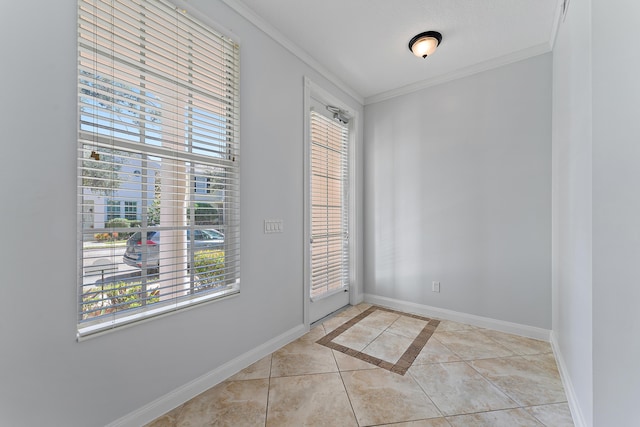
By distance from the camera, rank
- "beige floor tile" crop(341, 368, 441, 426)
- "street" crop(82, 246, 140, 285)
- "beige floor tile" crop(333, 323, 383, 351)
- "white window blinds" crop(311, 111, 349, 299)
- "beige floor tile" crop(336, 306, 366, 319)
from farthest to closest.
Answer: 1. "beige floor tile" crop(336, 306, 366, 319)
2. "white window blinds" crop(311, 111, 349, 299)
3. "beige floor tile" crop(333, 323, 383, 351)
4. "beige floor tile" crop(341, 368, 441, 426)
5. "street" crop(82, 246, 140, 285)

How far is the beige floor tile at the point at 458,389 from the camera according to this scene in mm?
1640

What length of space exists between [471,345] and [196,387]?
2257 millimetres

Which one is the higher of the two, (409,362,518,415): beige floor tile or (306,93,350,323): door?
(306,93,350,323): door

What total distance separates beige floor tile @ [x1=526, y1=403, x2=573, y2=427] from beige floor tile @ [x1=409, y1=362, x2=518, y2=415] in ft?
0.36

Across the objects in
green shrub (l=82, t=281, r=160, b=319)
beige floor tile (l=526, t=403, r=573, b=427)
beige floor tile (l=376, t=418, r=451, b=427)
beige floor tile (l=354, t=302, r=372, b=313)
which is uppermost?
green shrub (l=82, t=281, r=160, b=319)

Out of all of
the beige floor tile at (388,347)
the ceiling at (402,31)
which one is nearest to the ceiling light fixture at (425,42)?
the ceiling at (402,31)

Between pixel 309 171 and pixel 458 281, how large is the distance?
201 centimetres

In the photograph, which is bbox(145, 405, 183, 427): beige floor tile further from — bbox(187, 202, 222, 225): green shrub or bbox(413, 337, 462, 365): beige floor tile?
bbox(413, 337, 462, 365): beige floor tile

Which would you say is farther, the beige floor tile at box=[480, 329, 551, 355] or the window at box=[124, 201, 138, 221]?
the beige floor tile at box=[480, 329, 551, 355]

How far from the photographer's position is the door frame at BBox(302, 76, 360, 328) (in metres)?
2.63

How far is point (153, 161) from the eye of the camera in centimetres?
158

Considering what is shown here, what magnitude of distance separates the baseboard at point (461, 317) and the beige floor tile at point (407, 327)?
209 millimetres

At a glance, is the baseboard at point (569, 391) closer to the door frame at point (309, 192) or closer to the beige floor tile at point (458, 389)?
the beige floor tile at point (458, 389)

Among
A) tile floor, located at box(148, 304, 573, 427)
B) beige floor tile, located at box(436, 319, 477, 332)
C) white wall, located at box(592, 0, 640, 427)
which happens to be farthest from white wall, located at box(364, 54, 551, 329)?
white wall, located at box(592, 0, 640, 427)
